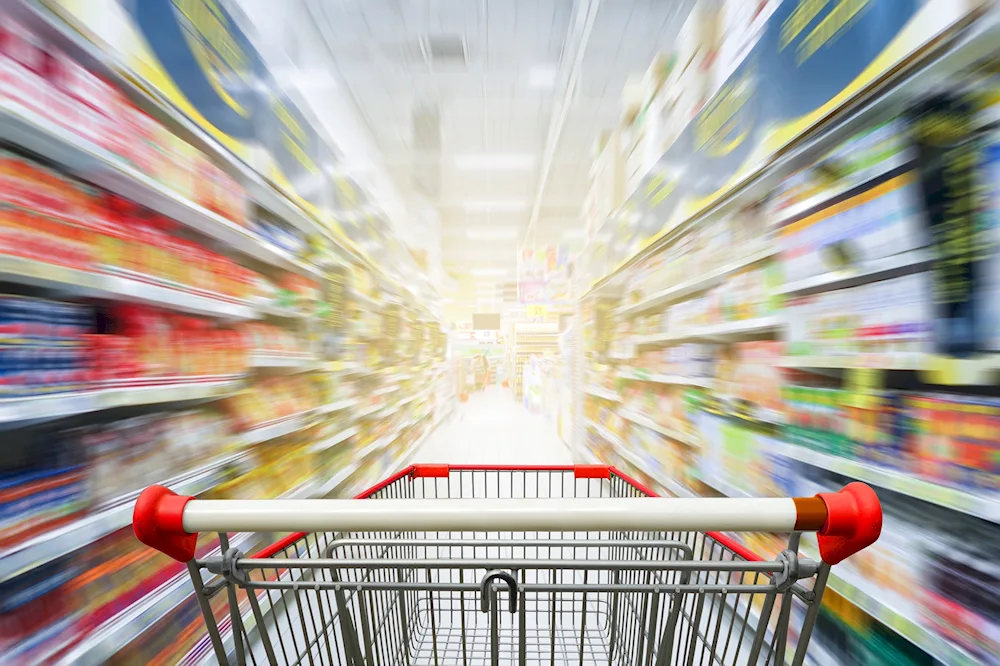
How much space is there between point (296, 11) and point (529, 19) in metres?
1.16

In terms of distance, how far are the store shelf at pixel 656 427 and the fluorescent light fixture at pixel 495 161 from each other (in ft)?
6.59

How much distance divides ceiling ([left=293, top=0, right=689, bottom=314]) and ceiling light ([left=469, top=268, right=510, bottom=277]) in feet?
6.77

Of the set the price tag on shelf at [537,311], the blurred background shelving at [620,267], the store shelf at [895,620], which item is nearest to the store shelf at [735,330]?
the blurred background shelving at [620,267]

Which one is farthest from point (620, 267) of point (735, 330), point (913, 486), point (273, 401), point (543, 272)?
point (273, 401)

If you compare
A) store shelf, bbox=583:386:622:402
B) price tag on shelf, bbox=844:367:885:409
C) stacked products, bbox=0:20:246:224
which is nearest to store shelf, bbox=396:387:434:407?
store shelf, bbox=583:386:622:402

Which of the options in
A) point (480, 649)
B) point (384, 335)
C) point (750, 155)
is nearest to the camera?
point (480, 649)

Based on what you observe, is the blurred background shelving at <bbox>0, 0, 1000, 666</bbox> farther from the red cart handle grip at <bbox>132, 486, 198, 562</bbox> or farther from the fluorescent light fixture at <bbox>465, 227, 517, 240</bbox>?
the fluorescent light fixture at <bbox>465, 227, 517, 240</bbox>

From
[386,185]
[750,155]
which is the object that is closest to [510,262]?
[386,185]

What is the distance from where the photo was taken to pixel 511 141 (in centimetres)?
272

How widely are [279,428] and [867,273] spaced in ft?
6.44

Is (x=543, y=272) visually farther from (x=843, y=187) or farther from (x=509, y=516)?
(x=509, y=516)

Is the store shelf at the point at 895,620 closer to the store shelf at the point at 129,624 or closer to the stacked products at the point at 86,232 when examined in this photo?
the store shelf at the point at 129,624

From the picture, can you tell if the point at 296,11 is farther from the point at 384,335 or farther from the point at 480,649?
the point at 480,649

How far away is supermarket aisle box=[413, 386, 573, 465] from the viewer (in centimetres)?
297
